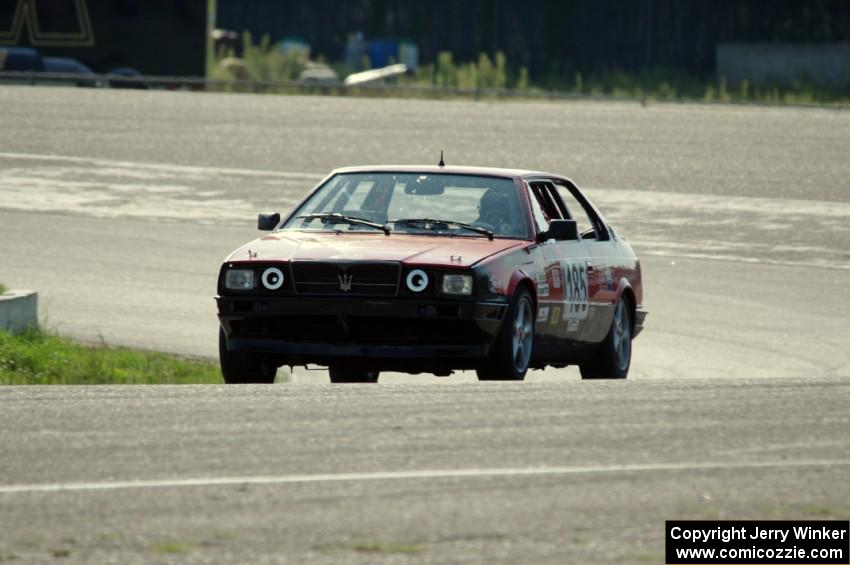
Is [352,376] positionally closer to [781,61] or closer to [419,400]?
[419,400]

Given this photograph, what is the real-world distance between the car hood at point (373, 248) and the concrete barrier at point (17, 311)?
9.56ft

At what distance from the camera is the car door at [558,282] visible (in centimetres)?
1126

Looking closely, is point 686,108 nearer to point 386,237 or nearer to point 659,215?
point 659,215

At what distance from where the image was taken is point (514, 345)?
34.8ft

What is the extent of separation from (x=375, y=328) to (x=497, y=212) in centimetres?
156

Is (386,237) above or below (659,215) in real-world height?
above

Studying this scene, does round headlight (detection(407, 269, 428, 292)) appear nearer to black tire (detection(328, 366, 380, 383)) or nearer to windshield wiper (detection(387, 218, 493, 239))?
windshield wiper (detection(387, 218, 493, 239))

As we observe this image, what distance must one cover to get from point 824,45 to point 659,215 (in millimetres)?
50758

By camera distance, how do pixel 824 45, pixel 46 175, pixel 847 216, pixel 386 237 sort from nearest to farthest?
pixel 386 237, pixel 847 216, pixel 46 175, pixel 824 45

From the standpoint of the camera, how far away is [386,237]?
36.1 ft

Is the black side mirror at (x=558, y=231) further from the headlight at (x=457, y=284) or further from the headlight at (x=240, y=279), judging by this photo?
the headlight at (x=240, y=279)

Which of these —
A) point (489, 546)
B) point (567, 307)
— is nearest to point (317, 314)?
point (567, 307)

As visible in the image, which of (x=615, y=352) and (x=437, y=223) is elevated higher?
(x=437, y=223)

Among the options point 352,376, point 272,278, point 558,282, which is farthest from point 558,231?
point 272,278
